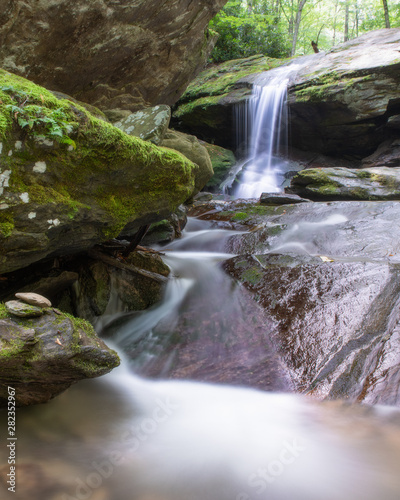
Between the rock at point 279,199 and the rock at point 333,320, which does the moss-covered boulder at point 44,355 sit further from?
the rock at point 279,199

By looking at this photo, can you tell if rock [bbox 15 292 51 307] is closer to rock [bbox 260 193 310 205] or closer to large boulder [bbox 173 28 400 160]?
rock [bbox 260 193 310 205]

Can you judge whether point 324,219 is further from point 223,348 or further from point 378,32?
point 378,32

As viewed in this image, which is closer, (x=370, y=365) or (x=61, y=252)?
(x=370, y=365)

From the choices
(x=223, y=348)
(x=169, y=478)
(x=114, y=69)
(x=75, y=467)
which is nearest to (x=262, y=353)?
(x=223, y=348)

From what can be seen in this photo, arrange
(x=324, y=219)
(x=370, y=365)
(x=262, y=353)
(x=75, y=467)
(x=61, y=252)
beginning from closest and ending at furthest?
(x=75, y=467), (x=370, y=365), (x=262, y=353), (x=61, y=252), (x=324, y=219)

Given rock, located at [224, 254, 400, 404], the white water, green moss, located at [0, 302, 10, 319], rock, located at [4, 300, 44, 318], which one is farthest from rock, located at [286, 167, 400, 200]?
green moss, located at [0, 302, 10, 319]

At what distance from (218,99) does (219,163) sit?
2.91 meters

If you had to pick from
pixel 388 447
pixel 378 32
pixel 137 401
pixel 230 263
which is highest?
pixel 378 32

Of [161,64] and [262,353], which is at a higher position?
[161,64]

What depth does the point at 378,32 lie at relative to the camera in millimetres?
14156

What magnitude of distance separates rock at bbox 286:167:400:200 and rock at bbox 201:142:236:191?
4107 millimetres

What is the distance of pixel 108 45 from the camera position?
215 inches

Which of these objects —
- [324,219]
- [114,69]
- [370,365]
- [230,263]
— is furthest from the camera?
[324,219]

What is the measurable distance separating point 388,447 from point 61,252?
336cm
